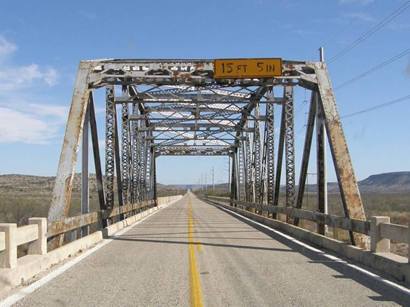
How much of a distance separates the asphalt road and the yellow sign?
276 inches

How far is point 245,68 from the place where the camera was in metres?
20.0

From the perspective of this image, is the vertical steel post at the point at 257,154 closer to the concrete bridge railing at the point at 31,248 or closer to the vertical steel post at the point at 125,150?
the vertical steel post at the point at 125,150

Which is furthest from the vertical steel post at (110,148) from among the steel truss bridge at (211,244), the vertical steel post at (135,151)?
the vertical steel post at (135,151)

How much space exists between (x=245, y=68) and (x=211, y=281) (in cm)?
1151

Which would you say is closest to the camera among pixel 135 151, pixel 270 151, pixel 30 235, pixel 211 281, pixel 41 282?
pixel 41 282

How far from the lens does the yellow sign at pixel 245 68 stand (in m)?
19.9

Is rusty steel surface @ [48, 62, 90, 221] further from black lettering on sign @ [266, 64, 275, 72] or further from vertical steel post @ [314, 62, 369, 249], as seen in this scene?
vertical steel post @ [314, 62, 369, 249]

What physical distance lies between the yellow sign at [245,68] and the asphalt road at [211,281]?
23.0 feet

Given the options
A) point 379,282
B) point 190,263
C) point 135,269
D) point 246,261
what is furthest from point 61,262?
point 379,282

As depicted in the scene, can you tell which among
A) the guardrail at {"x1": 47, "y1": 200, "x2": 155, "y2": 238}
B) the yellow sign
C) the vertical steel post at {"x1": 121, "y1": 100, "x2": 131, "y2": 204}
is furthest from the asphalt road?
the vertical steel post at {"x1": 121, "y1": 100, "x2": 131, "y2": 204}

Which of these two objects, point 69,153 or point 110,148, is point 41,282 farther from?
point 110,148

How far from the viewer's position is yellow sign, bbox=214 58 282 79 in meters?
19.9

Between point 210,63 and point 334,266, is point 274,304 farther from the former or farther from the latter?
point 210,63

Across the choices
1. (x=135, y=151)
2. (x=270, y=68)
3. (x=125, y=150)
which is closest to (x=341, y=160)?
(x=270, y=68)
